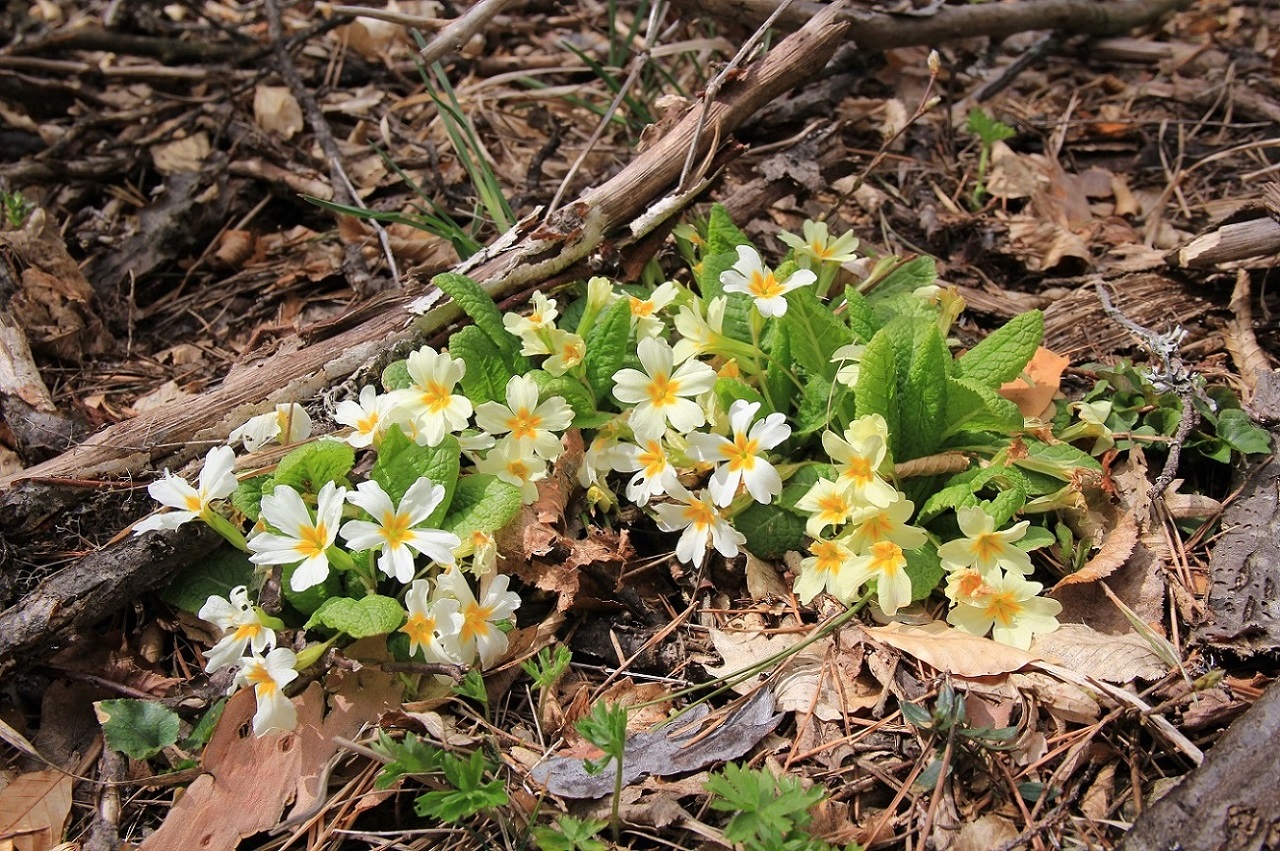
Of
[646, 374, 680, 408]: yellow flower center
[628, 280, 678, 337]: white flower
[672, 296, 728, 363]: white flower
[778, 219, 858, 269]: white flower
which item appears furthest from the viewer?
[778, 219, 858, 269]: white flower

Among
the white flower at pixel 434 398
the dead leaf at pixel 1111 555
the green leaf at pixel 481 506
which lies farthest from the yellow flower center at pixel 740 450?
the dead leaf at pixel 1111 555

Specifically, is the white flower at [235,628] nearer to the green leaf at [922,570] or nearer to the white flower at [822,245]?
the green leaf at [922,570]

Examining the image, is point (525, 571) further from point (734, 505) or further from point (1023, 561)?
point (1023, 561)

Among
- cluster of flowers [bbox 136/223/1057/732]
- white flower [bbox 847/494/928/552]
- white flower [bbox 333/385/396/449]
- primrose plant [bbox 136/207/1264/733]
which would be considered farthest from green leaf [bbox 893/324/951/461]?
white flower [bbox 333/385/396/449]

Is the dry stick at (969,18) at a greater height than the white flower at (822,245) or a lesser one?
greater

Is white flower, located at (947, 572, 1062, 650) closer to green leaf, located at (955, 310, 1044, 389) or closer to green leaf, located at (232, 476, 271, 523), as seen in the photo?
green leaf, located at (955, 310, 1044, 389)

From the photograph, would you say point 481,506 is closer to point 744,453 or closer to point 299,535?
point 299,535

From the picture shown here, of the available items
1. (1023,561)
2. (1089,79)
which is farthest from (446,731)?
(1089,79)
